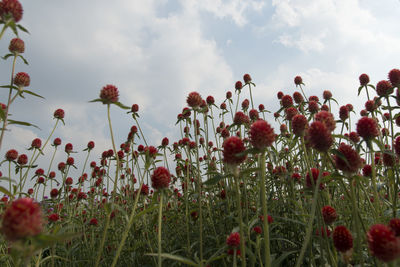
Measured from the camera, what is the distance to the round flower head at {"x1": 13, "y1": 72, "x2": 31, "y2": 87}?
245cm

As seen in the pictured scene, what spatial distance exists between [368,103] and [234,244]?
126 inches

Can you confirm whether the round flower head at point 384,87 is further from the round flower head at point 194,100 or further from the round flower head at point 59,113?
the round flower head at point 59,113

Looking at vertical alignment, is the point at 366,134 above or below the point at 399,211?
above

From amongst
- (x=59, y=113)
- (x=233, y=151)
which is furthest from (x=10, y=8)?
(x=59, y=113)

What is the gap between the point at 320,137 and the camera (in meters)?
1.52

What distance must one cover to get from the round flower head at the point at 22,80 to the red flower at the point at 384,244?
3.08 meters

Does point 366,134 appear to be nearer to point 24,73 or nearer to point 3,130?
point 3,130

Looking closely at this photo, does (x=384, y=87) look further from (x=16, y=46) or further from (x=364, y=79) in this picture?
(x=16, y=46)

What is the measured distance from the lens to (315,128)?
1.54m

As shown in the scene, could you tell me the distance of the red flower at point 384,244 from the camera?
3.47 feet

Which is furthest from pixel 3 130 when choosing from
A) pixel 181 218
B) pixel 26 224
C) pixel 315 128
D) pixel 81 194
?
pixel 81 194

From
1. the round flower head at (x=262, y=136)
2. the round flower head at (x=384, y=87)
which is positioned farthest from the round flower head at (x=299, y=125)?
→ the round flower head at (x=384, y=87)

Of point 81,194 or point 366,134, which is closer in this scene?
point 366,134

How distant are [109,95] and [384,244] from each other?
1941mm
